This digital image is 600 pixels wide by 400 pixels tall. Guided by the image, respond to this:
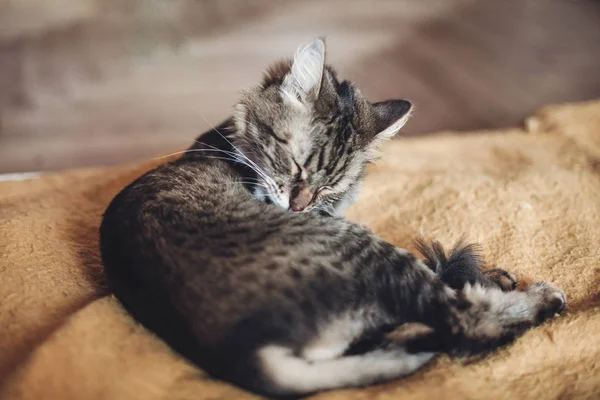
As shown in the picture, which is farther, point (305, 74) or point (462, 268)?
point (305, 74)

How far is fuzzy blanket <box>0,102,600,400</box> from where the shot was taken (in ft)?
4.60

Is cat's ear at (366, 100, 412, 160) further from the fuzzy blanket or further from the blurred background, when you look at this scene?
the blurred background

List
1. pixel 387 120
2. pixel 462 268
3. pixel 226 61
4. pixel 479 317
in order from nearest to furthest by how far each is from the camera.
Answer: pixel 479 317 < pixel 462 268 < pixel 387 120 < pixel 226 61

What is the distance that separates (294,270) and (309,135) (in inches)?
22.4

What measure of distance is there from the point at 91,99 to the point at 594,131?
300cm

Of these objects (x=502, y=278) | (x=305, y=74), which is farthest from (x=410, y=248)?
(x=305, y=74)

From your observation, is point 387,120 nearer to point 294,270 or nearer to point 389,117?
point 389,117

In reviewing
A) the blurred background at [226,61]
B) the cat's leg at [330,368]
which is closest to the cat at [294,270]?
the cat's leg at [330,368]

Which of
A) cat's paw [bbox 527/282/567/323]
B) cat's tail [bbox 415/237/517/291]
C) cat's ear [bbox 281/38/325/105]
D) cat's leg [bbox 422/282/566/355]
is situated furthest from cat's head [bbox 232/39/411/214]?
cat's paw [bbox 527/282/567/323]

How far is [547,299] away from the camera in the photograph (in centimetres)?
168

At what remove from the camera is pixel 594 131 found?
2.79 meters

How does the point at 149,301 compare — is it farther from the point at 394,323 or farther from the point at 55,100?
the point at 55,100

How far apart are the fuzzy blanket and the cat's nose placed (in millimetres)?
Answer: 501

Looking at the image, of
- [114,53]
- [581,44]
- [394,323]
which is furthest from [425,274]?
[581,44]
